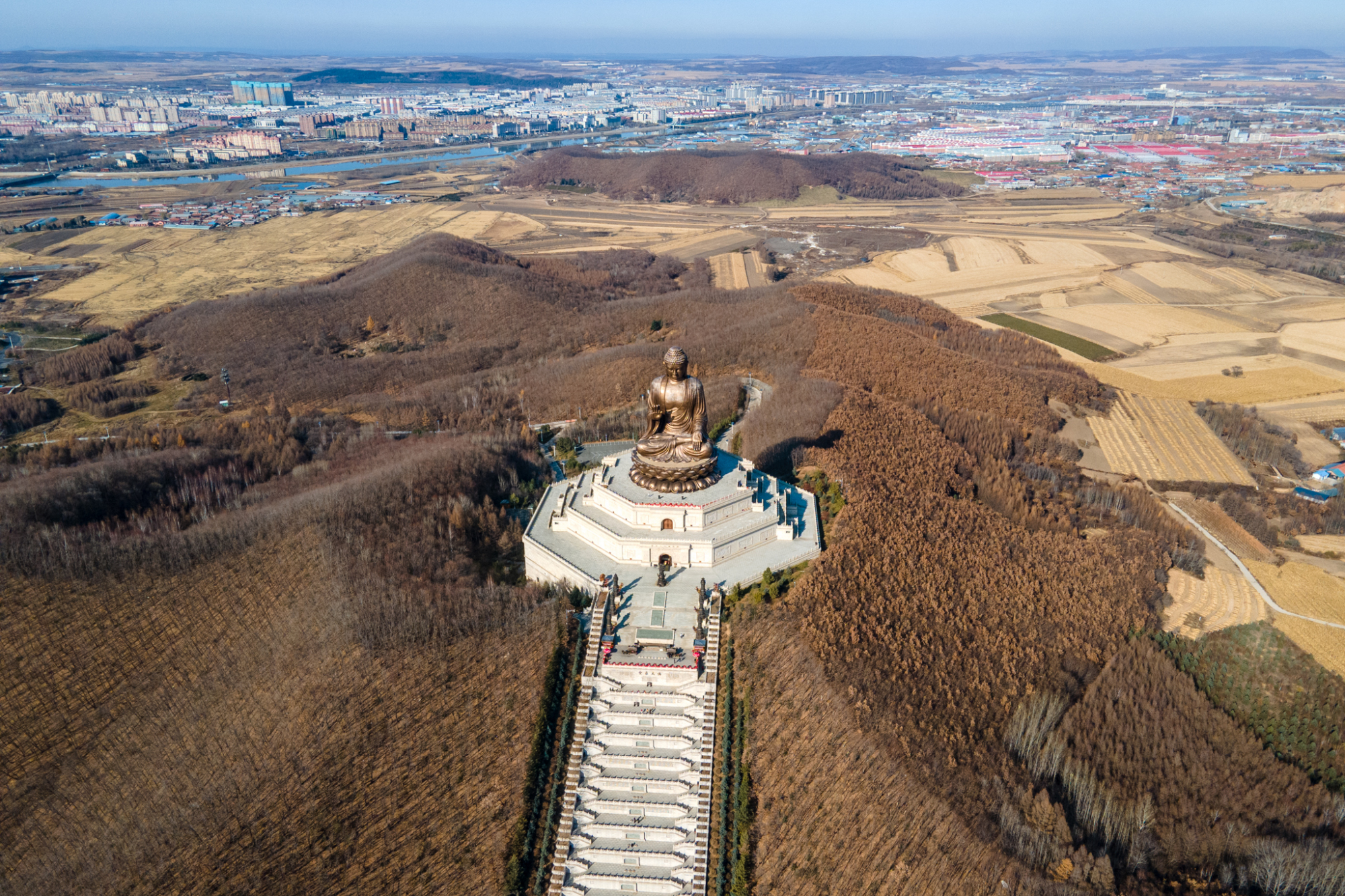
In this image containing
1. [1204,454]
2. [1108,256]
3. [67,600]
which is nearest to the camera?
[67,600]

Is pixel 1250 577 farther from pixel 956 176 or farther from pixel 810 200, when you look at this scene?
pixel 956 176

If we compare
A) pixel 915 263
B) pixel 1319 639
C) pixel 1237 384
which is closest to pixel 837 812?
pixel 1319 639

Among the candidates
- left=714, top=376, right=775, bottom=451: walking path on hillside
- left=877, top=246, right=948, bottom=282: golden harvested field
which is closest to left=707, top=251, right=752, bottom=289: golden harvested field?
left=877, top=246, right=948, bottom=282: golden harvested field

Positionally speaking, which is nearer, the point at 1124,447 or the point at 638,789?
the point at 638,789

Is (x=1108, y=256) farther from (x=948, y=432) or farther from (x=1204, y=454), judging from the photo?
(x=948, y=432)

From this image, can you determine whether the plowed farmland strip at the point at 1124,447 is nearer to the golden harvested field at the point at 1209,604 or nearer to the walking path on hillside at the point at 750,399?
the golden harvested field at the point at 1209,604

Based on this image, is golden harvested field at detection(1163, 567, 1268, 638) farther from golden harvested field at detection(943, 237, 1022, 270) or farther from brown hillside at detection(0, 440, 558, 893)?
golden harvested field at detection(943, 237, 1022, 270)

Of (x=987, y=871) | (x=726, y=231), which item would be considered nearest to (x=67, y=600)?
(x=987, y=871)
